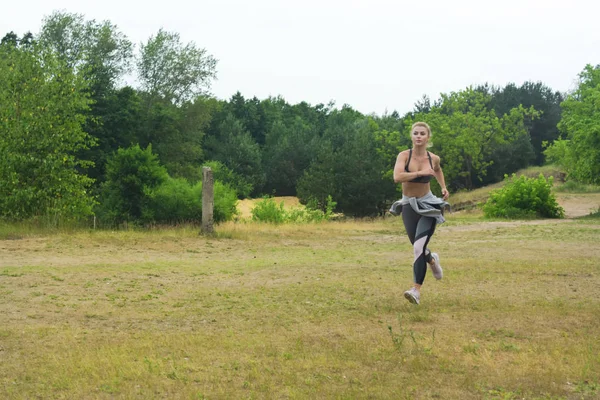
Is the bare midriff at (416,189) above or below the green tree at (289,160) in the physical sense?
below

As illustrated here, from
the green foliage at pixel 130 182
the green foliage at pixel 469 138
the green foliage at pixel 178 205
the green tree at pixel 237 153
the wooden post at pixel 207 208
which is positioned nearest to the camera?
the wooden post at pixel 207 208

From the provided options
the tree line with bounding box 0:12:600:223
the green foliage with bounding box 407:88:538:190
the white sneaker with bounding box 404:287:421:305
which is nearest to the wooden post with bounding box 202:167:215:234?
the tree line with bounding box 0:12:600:223

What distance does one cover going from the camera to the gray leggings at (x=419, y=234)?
334 inches

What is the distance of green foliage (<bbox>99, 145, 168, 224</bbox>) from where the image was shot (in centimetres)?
2655

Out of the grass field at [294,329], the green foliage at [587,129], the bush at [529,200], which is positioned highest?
the green foliage at [587,129]

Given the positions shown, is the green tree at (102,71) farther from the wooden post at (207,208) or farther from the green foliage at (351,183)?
the wooden post at (207,208)

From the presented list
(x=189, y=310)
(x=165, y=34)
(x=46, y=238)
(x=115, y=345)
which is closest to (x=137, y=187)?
(x=46, y=238)

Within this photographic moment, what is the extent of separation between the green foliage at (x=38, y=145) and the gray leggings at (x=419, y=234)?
1512cm

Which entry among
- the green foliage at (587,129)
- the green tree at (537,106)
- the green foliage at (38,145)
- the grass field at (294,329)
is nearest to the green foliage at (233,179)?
the green tree at (537,106)

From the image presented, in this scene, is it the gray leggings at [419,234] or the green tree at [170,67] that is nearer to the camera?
the gray leggings at [419,234]

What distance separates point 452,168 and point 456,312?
53.2 meters

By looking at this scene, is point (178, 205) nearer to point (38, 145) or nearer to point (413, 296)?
point (38, 145)

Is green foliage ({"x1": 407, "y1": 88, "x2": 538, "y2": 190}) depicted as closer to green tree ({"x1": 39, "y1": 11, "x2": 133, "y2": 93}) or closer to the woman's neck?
green tree ({"x1": 39, "y1": 11, "x2": 133, "y2": 93})

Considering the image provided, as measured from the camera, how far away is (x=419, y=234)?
8508mm
